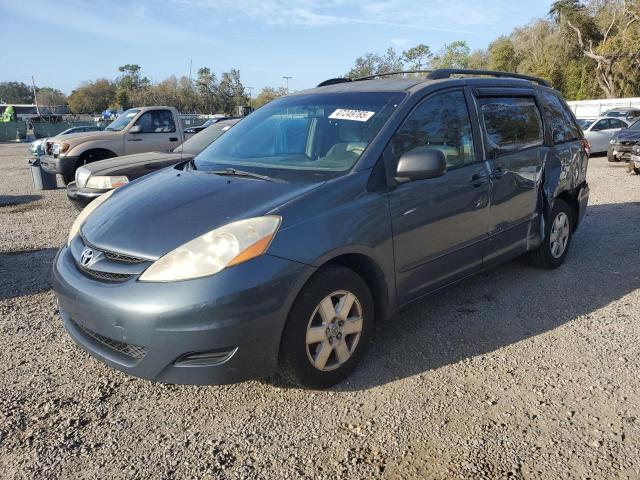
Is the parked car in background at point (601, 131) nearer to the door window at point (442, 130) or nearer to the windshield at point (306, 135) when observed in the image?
the door window at point (442, 130)

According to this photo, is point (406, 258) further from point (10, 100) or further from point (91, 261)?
point (10, 100)

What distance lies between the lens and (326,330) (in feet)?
9.38

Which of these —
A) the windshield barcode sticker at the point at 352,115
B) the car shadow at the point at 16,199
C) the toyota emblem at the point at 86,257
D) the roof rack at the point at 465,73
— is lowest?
the car shadow at the point at 16,199

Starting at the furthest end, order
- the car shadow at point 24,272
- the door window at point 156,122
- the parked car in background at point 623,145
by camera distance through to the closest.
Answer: the parked car in background at point 623,145, the door window at point 156,122, the car shadow at point 24,272

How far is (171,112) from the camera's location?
11.0m

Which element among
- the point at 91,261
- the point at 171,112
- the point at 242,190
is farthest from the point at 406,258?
the point at 171,112

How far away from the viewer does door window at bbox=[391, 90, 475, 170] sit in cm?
339

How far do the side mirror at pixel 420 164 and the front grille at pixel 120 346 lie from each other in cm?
179

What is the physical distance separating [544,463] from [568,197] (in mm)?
3505

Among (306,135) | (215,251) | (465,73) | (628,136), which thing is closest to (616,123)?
(628,136)

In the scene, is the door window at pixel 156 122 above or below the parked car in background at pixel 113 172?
above

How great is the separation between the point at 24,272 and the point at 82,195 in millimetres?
1629

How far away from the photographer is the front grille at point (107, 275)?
261 cm

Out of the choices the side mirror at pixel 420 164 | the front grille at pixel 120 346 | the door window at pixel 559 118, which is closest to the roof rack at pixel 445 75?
the door window at pixel 559 118
